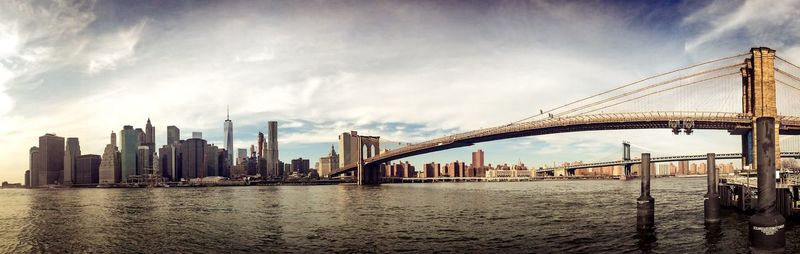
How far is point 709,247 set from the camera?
24359mm

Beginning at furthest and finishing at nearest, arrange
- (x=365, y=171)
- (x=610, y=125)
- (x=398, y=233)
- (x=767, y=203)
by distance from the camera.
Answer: (x=365, y=171) < (x=610, y=125) < (x=398, y=233) < (x=767, y=203)

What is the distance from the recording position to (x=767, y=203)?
1495 cm

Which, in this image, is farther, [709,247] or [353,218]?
[353,218]

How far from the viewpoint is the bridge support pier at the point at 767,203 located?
1492 centimetres

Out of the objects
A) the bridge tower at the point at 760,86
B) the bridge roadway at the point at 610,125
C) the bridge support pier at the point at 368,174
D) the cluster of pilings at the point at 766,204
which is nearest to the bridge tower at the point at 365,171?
the bridge support pier at the point at 368,174

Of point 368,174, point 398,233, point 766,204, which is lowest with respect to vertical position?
point 368,174

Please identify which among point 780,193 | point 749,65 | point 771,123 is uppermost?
point 749,65

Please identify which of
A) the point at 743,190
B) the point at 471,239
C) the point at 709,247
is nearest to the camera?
the point at 709,247

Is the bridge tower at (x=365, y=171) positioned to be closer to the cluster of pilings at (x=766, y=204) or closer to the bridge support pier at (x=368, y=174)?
the bridge support pier at (x=368, y=174)

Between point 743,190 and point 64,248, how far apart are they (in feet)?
151

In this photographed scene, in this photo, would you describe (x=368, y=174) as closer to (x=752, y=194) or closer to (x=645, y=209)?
(x=752, y=194)

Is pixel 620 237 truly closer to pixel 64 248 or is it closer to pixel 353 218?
pixel 353 218

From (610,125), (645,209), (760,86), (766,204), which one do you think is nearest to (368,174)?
(610,125)

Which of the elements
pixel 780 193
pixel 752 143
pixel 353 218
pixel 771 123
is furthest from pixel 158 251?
pixel 752 143
